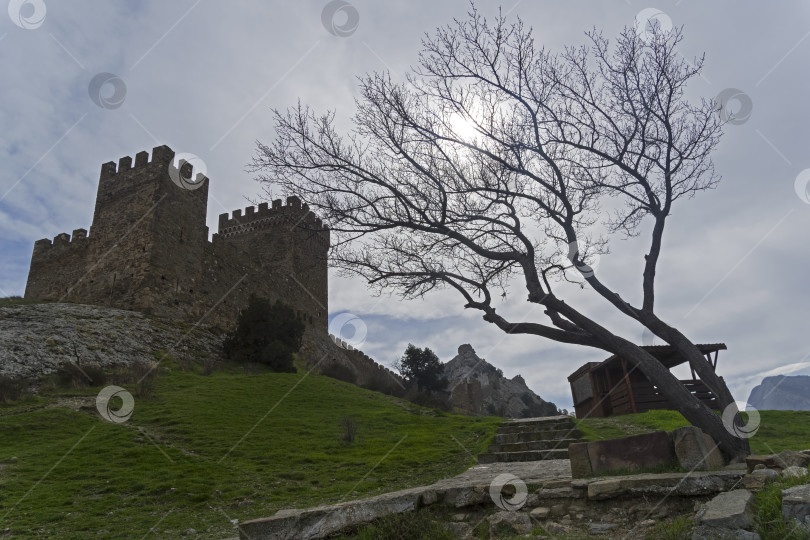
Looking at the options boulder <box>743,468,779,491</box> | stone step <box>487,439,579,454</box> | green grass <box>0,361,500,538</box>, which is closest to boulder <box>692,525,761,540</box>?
boulder <box>743,468,779,491</box>

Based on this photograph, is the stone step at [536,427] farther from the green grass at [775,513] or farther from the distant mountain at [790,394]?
the distant mountain at [790,394]

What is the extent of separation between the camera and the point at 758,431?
14344 mm

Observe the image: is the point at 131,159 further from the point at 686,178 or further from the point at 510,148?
the point at 686,178

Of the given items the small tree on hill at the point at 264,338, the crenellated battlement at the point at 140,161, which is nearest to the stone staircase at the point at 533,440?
the small tree on hill at the point at 264,338

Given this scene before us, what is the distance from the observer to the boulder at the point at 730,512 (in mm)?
3893

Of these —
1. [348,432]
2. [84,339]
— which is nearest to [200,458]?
[348,432]

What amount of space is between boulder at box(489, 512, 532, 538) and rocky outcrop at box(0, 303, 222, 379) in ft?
46.3

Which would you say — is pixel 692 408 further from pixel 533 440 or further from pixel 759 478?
pixel 533 440

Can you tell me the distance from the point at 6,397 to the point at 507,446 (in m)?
11.3

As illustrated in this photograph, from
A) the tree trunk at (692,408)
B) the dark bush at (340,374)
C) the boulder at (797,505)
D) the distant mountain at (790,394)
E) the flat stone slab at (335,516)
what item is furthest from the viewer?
the distant mountain at (790,394)

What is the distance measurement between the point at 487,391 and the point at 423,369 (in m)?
7.57

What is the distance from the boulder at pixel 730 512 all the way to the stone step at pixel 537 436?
728 cm

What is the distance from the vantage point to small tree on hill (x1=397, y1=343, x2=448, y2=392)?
34.1 metres

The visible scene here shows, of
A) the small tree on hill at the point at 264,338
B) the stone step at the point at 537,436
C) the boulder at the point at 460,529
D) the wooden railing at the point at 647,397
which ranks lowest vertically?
the boulder at the point at 460,529
